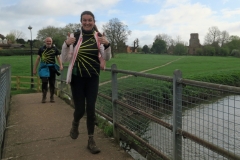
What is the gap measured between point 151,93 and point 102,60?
881 mm

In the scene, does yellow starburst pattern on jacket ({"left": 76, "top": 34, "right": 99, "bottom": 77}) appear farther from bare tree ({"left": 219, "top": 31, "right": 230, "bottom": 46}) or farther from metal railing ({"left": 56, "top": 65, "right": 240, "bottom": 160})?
bare tree ({"left": 219, "top": 31, "right": 230, "bottom": 46})

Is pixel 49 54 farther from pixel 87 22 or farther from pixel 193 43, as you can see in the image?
pixel 193 43

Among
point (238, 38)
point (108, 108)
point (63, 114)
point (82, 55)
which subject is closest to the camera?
point (82, 55)

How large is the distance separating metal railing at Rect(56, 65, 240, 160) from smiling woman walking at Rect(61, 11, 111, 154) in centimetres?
57

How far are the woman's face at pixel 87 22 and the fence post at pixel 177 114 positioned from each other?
1.58 m

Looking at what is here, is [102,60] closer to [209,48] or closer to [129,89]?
[129,89]

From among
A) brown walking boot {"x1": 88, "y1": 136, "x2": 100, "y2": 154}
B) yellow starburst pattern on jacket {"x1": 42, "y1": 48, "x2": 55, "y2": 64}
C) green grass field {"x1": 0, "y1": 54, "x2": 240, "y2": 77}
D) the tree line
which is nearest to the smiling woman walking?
brown walking boot {"x1": 88, "y1": 136, "x2": 100, "y2": 154}

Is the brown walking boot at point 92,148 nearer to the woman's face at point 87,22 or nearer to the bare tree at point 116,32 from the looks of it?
the woman's face at point 87,22

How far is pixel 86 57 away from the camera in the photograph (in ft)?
13.4

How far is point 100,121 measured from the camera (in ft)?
19.8

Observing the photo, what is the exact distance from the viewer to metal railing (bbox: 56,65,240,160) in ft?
9.23

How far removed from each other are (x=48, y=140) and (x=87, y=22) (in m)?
2.23

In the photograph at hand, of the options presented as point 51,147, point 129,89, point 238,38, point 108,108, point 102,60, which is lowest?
point 51,147

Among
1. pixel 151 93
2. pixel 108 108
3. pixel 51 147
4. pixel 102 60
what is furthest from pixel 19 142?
pixel 151 93
